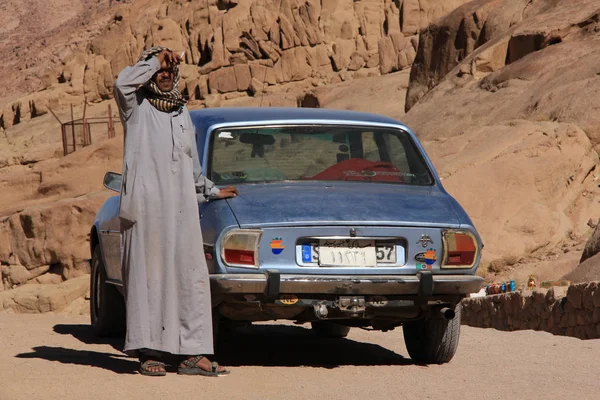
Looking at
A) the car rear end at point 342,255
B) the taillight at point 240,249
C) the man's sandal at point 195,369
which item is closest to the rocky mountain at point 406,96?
the car rear end at point 342,255

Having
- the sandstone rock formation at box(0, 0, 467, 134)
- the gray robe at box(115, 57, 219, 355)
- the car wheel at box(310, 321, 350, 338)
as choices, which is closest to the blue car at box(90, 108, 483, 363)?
the gray robe at box(115, 57, 219, 355)

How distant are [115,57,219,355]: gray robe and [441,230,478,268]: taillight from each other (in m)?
1.38

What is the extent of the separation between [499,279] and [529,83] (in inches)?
372

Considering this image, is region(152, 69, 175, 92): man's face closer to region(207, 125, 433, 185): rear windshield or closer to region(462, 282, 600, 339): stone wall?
region(207, 125, 433, 185): rear windshield

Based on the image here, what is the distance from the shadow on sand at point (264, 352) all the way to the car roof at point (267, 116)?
53.6 inches

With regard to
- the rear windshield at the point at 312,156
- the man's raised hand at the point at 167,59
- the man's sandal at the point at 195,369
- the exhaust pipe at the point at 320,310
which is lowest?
the man's sandal at the point at 195,369

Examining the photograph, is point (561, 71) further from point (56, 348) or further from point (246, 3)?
point (246, 3)

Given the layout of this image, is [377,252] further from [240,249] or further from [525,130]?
[525,130]

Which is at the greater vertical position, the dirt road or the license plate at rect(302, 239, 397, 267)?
the license plate at rect(302, 239, 397, 267)

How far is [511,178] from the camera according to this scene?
17141mm

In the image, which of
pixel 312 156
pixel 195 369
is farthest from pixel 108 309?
pixel 195 369

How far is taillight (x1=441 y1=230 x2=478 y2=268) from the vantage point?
19.5 feet

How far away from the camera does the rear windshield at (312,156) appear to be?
21.8 ft

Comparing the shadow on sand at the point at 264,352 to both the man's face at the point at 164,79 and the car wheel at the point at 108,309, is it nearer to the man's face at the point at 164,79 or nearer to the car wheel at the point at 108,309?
the car wheel at the point at 108,309
